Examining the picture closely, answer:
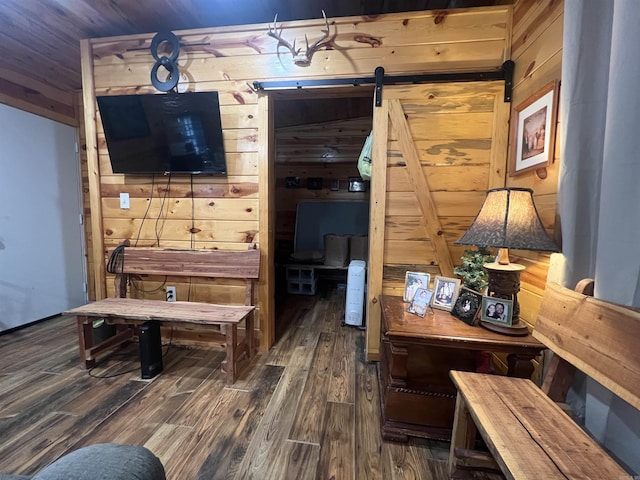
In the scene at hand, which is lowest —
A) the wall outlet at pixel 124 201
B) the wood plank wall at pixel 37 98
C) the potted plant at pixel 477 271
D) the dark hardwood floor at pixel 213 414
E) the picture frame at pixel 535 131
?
the dark hardwood floor at pixel 213 414

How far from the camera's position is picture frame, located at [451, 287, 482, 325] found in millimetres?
1460

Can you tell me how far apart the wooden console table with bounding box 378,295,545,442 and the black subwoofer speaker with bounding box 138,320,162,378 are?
161 cm

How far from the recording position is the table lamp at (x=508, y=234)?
1.19m

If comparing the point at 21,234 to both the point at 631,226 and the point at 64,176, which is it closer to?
the point at 64,176

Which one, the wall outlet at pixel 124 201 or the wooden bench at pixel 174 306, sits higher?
the wall outlet at pixel 124 201

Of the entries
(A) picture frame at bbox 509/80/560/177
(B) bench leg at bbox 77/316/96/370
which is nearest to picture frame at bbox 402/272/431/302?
(A) picture frame at bbox 509/80/560/177

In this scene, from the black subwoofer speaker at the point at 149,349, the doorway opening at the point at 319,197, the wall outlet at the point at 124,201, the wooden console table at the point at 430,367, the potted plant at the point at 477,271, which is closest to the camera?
the wooden console table at the point at 430,367

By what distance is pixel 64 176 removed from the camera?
3.10 metres

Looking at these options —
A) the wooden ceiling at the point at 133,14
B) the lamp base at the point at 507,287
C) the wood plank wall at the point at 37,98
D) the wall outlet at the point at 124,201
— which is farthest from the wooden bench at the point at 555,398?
the wood plank wall at the point at 37,98

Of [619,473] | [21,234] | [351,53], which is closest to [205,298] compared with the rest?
[21,234]

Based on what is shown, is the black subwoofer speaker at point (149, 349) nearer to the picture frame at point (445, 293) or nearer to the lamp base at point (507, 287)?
the picture frame at point (445, 293)

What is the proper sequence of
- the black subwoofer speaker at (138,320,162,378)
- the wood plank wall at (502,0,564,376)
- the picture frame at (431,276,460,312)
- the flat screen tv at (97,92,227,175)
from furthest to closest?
the flat screen tv at (97,92,227,175) < the black subwoofer speaker at (138,320,162,378) < the picture frame at (431,276,460,312) < the wood plank wall at (502,0,564,376)

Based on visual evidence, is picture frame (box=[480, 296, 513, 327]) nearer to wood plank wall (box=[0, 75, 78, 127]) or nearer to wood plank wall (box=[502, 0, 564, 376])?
wood plank wall (box=[502, 0, 564, 376])

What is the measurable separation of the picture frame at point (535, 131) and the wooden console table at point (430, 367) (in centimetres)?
97
